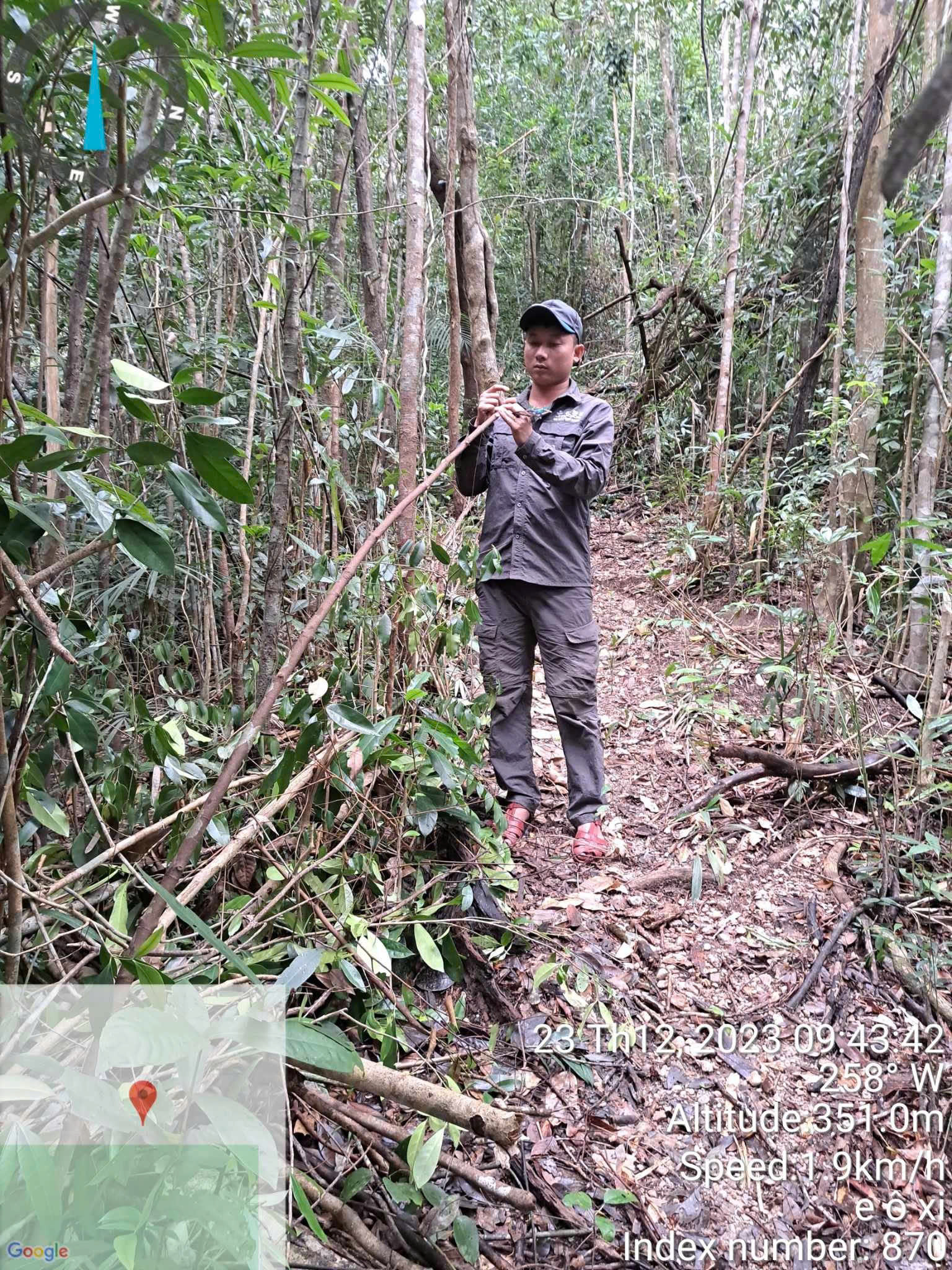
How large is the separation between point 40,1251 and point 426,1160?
535mm

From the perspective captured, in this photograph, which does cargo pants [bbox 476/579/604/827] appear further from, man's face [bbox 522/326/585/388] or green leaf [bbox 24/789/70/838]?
green leaf [bbox 24/789/70/838]

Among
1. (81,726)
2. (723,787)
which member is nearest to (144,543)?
(81,726)

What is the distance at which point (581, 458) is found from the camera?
7.37 ft

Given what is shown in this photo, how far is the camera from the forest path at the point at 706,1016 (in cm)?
144

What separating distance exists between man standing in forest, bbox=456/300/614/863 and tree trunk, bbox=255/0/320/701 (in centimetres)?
85

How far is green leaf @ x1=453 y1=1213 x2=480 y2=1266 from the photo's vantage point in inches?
43.4

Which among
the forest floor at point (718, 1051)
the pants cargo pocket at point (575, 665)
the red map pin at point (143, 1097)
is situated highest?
the red map pin at point (143, 1097)

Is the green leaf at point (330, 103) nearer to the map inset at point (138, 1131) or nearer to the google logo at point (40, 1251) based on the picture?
the map inset at point (138, 1131)

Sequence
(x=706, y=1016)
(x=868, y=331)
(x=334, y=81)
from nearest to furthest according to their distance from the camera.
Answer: (x=334, y=81) → (x=706, y=1016) → (x=868, y=331)

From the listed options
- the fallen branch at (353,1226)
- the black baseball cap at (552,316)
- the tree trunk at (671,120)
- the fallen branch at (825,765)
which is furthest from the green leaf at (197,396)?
the tree trunk at (671,120)

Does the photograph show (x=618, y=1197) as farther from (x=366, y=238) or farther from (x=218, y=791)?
(x=366, y=238)

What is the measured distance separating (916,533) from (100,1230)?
2.99 meters

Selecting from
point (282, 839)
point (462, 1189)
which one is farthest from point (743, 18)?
point (462, 1189)
